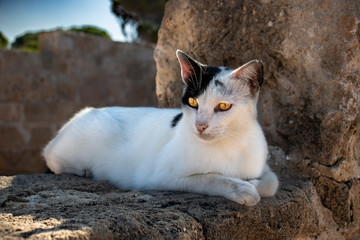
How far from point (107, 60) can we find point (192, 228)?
19.3 ft

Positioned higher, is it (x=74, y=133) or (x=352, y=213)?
(x=74, y=133)

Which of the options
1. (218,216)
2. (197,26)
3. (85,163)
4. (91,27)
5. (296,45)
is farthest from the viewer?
(91,27)

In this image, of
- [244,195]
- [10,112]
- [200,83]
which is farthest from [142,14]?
[244,195]

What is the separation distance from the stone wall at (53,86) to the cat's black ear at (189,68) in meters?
4.50

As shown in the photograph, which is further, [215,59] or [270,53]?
[215,59]

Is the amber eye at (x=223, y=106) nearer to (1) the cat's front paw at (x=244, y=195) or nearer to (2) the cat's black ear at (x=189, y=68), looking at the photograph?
(2) the cat's black ear at (x=189, y=68)

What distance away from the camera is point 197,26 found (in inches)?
149

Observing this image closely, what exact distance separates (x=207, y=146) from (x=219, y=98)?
0.37 meters

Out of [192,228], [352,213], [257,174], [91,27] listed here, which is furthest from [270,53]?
[91,27]

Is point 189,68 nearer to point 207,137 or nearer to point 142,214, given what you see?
point 207,137

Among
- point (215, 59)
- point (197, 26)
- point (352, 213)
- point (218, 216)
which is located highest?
point (197, 26)

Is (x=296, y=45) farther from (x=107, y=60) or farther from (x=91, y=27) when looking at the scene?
(x=91, y=27)

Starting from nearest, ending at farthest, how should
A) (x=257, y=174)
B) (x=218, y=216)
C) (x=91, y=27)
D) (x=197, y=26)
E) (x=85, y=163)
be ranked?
(x=218, y=216)
(x=257, y=174)
(x=85, y=163)
(x=197, y=26)
(x=91, y=27)

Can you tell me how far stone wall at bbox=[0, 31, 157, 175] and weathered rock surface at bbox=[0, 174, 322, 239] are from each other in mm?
3704
